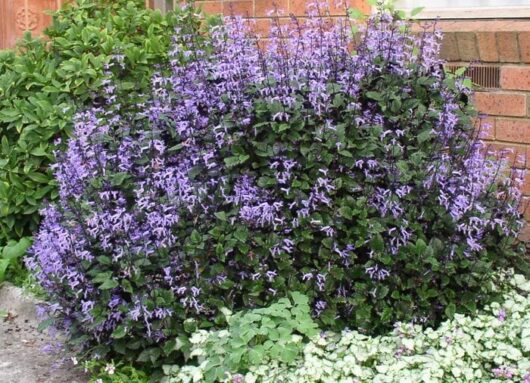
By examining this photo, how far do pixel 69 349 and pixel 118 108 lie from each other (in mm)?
1150

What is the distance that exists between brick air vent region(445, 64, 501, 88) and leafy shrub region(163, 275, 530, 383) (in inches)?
54.2

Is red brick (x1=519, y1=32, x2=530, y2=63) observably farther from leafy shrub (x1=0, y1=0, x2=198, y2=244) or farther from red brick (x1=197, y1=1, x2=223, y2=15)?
red brick (x1=197, y1=1, x2=223, y2=15)

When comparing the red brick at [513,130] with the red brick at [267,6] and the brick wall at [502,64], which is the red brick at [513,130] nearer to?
the brick wall at [502,64]

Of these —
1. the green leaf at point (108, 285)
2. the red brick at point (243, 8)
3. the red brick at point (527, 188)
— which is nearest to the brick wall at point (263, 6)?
the red brick at point (243, 8)

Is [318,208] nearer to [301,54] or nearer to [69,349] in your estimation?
[301,54]

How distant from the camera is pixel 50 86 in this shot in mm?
4508

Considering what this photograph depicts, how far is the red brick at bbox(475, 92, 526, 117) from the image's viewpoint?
4.08m

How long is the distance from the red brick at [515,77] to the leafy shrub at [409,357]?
4.30 ft

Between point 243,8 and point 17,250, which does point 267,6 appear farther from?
point 17,250

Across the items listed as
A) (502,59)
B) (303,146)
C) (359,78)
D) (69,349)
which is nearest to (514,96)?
(502,59)

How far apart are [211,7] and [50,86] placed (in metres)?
1.21

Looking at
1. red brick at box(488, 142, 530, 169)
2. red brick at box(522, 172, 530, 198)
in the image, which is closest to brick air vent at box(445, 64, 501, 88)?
red brick at box(488, 142, 530, 169)

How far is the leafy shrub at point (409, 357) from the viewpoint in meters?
2.98

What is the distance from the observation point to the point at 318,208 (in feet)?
10.8
